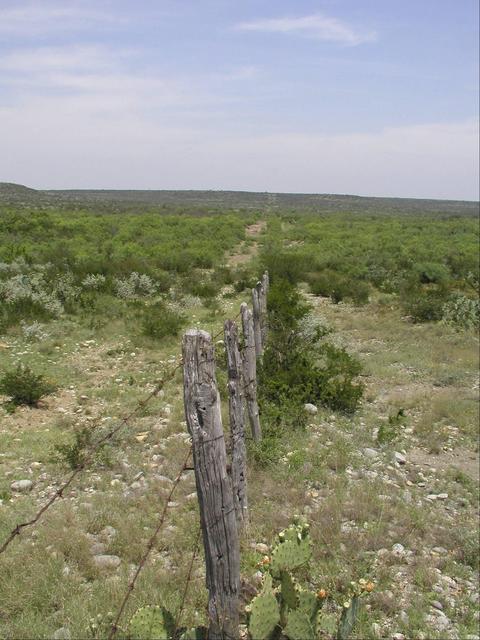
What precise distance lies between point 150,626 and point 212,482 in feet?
2.60

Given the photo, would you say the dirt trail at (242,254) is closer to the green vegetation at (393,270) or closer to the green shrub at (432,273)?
the green vegetation at (393,270)

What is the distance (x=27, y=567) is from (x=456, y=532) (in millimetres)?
3551

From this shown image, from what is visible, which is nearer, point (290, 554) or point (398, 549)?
point (290, 554)

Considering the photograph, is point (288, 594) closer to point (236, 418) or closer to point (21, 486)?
point (236, 418)

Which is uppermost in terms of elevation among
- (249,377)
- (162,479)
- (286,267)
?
(286,267)

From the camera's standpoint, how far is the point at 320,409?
7.30 meters

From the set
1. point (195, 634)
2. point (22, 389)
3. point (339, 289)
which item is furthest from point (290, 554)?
point (339, 289)

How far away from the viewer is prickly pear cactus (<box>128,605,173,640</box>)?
2547 mm

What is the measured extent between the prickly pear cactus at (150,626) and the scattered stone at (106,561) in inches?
55.1

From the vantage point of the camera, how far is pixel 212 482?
8.30 feet

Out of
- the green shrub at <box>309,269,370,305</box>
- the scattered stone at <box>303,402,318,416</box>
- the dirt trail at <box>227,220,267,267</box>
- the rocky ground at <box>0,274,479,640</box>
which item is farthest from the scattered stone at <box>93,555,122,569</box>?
the dirt trail at <box>227,220,267,267</box>

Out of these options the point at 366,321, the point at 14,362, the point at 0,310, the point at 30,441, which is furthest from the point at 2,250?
the point at 30,441

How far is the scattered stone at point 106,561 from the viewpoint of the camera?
387 centimetres

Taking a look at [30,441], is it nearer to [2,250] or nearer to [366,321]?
[366,321]
